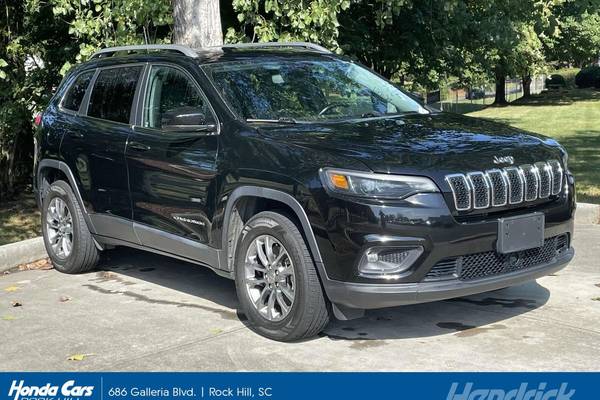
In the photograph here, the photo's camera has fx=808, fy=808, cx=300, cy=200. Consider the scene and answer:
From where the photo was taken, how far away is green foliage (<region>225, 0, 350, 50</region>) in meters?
9.61

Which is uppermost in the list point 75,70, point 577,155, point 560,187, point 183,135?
point 75,70

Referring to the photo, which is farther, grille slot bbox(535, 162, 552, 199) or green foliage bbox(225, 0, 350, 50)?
green foliage bbox(225, 0, 350, 50)

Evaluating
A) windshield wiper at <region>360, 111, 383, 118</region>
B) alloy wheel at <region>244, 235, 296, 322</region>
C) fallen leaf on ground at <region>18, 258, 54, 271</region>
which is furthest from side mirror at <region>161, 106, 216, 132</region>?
fallen leaf on ground at <region>18, 258, 54, 271</region>

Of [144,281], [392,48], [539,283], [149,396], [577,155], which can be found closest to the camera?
[149,396]

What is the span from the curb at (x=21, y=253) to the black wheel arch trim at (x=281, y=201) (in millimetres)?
3134

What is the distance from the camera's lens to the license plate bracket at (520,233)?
187 inches

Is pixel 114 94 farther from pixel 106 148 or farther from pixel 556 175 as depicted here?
pixel 556 175

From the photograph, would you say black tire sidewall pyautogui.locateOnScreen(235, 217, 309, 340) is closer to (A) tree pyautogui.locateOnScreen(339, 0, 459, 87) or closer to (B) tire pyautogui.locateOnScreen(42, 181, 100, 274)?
(B) tire pyautogui.locateOnScreen(42, 181, 100, 274)

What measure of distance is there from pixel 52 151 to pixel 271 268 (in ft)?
10.2

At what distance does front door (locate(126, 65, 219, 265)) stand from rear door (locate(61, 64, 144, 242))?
0.54 feet

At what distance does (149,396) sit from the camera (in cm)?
434

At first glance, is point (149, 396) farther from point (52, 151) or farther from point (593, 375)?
point (52, 151)

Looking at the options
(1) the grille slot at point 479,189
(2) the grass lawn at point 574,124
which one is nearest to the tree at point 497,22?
(2) the grass lawn at point 574,124

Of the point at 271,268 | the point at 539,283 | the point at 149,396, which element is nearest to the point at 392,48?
the point at 539,283
